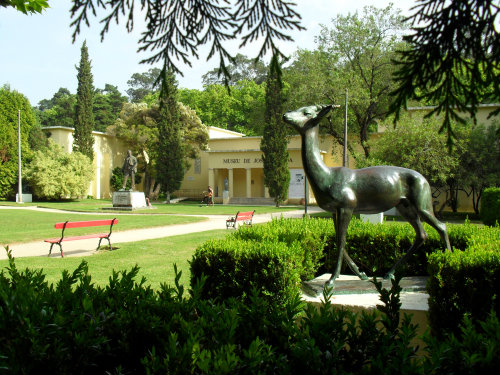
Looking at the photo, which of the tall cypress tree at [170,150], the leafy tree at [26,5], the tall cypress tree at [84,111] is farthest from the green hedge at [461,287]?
the tall cypress tree at [84,111]

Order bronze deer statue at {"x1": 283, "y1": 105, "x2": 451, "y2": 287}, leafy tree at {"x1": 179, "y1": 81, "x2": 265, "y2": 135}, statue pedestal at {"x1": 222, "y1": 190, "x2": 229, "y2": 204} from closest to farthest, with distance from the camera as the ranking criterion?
bronze deer statue at {"x1": 283, "y1": 105, "x2": 451, "y2": 287}, statue pedestal at {"x1": 222, "y1": 190, "x2": 229, "y2": 204}, leafy tree at {"x1": 179, "y1": 81, "x2": 265, "y2": 135}

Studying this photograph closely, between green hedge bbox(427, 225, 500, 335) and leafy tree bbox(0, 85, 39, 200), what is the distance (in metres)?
45.5

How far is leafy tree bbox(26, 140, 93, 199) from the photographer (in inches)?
1597

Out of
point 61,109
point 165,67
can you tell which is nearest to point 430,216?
point 165,67

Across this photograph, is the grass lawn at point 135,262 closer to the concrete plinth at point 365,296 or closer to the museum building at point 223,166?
the concrete plinth at point 365,296

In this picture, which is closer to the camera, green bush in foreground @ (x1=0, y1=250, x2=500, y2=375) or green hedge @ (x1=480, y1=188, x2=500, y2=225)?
green bush in foreground @ (x1=0, y1=250, x2=500, y2=375)

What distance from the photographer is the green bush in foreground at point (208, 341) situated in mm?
2100

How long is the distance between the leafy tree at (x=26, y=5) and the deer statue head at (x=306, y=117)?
3039 mm

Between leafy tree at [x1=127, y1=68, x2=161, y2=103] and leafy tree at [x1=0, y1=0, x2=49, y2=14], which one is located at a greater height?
leafy tree at [x1=127, y1=68, x2=161, y2=103]

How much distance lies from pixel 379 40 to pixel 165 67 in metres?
32.3

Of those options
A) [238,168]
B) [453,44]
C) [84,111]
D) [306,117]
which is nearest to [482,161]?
[306,117]

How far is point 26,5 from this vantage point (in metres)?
4.04

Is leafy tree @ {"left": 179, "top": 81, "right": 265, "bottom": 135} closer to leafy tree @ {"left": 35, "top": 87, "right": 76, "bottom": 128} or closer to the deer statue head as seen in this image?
leafy tree @ {"left": 35, "top": 87, "right": 76, "bottom": 128}

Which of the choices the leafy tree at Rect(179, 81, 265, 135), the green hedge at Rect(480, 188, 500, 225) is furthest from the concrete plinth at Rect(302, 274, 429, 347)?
the leafy tree at Rect(179, 81, 265, 135)
